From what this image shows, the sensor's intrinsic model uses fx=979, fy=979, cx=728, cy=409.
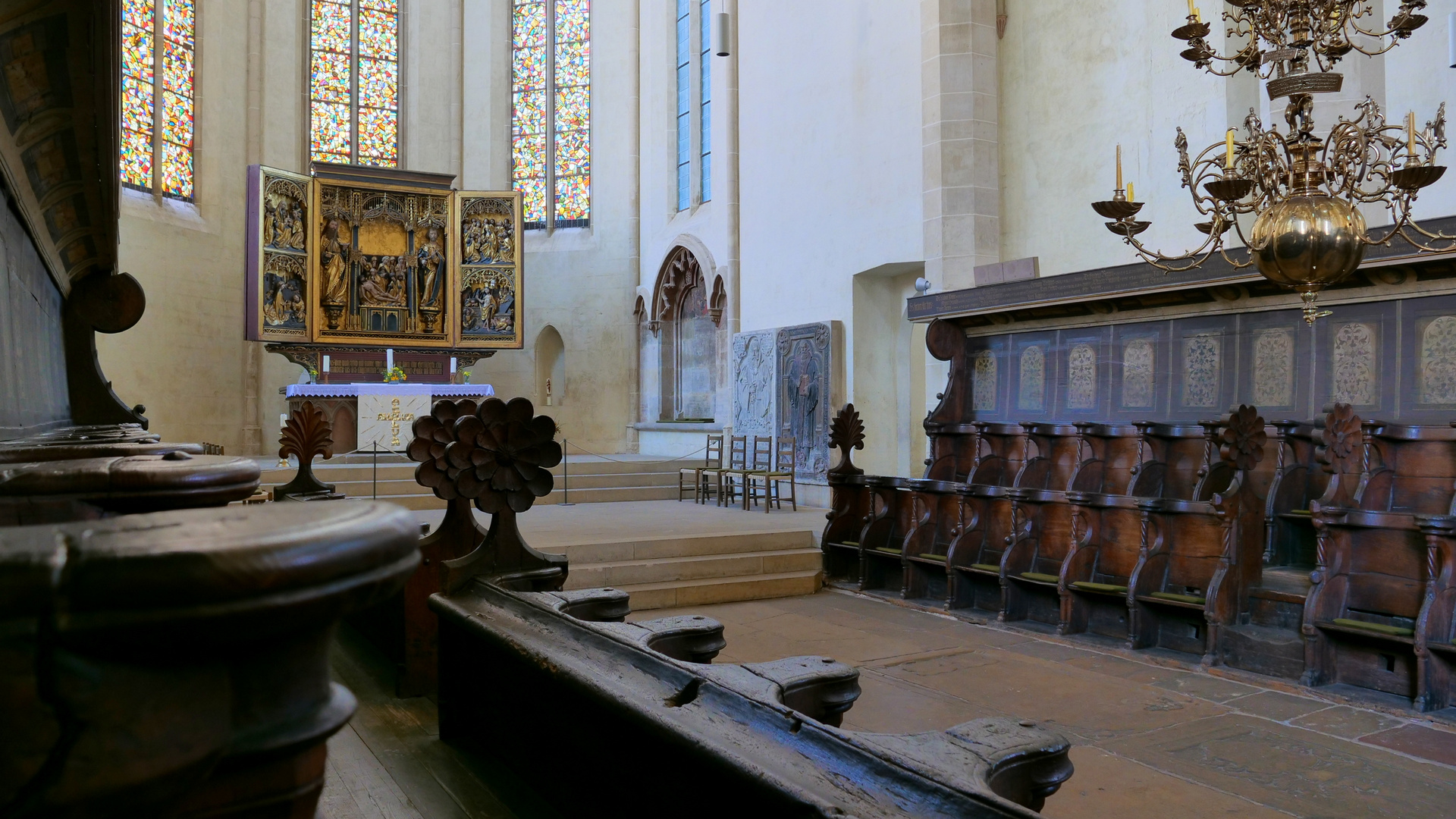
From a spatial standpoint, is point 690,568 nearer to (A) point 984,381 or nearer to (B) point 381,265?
(A) point 984,381

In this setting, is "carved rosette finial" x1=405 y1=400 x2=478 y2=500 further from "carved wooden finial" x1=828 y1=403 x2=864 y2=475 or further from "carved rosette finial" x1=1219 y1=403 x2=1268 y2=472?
"carved wooden finial" x1=828 y1=403 x2=864 y2=475

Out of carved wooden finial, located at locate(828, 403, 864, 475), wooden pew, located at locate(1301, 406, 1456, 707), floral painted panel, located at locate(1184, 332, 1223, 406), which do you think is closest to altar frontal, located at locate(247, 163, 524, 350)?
carved wooden finial, located at locate(828, 403, 864, 475)

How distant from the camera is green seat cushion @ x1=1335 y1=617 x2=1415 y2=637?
13.2 feet

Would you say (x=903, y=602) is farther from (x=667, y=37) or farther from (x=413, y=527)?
(x=667, y=37)

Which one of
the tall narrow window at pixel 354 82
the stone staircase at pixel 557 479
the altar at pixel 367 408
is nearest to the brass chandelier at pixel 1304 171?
the stone staircase at pixel 557 479

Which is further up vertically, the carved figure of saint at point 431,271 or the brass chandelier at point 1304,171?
the carved figure of saint at point 431,271

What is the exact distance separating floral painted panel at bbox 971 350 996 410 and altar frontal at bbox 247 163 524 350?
6.29 m

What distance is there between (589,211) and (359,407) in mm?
6018

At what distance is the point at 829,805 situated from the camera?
117 centimetres

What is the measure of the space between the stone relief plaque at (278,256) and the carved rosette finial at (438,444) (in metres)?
9.07

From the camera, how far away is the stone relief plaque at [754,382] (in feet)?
35.3

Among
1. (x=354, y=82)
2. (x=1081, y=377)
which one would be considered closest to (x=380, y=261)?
(x=354, y=82)

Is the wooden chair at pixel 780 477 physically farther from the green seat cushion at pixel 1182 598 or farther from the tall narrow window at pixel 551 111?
the tall narrow window at pixel 551 111

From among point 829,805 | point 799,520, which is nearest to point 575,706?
point 829,805
